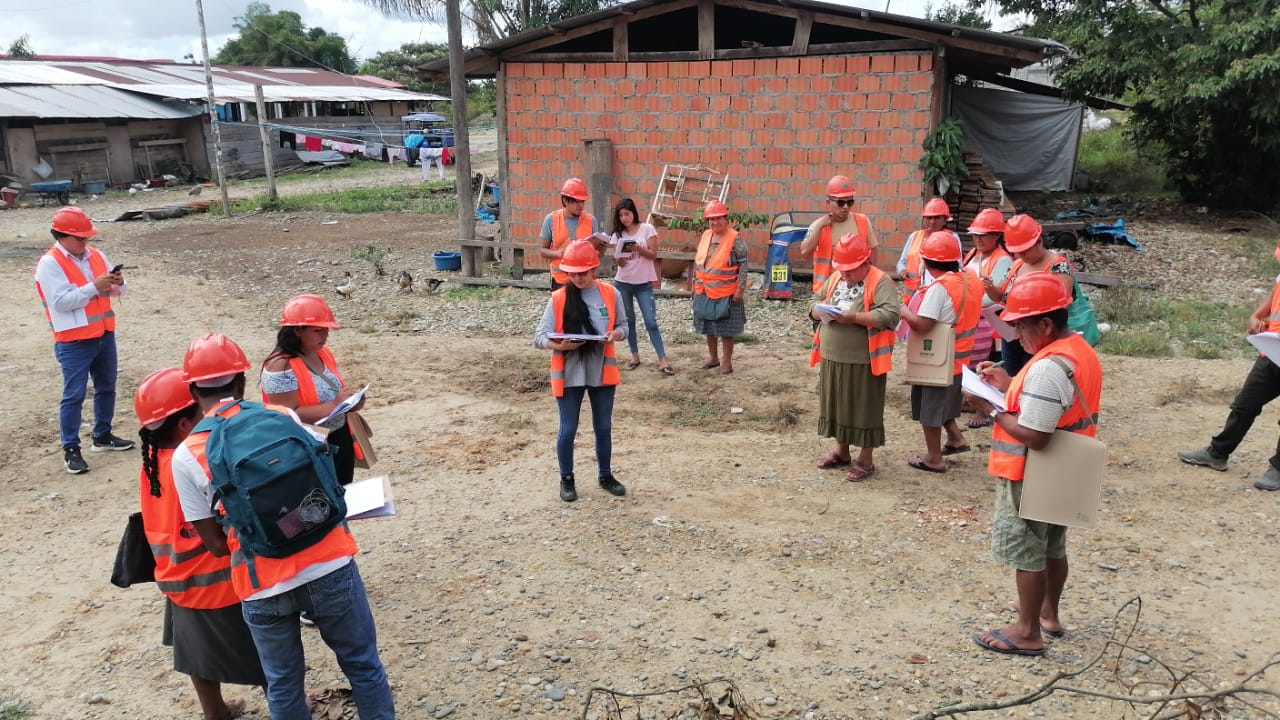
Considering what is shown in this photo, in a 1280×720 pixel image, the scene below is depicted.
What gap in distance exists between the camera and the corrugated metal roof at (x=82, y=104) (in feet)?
79.6

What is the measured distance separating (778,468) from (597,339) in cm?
177

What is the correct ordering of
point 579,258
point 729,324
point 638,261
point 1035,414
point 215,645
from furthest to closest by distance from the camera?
1. point 638,261
2. point 729,324
3. point 579,258
4. point 1035,414
5. point 215,645

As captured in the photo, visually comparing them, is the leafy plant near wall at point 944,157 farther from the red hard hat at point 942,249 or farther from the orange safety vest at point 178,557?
the orange safety vest at point 178,557

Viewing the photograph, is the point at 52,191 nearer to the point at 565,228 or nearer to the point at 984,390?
the point at 565,228

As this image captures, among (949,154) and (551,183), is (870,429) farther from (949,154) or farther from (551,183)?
(551,183)

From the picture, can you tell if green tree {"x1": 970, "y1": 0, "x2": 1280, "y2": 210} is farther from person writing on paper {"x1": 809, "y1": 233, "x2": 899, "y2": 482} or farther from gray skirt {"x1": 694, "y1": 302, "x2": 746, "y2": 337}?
person writing on paper {"x1": 809, "y1": 233, "x2": 899, "y2": 482}

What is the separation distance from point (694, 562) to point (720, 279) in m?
3.79

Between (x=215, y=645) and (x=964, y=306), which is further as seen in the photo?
(x=964, y=306)

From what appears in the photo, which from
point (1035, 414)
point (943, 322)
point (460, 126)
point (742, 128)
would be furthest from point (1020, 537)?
point (460, 126)

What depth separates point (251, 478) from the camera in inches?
109

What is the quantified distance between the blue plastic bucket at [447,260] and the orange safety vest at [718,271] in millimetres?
6009

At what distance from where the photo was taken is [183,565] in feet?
10.8

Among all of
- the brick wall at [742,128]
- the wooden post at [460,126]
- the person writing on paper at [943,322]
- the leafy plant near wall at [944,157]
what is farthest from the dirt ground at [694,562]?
the wooden post at [460,126]

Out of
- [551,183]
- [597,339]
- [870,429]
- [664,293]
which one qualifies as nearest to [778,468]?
[870,429]
